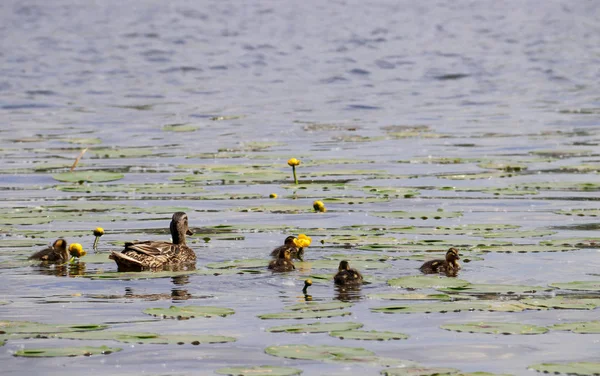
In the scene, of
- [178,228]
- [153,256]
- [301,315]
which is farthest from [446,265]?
[178,228]

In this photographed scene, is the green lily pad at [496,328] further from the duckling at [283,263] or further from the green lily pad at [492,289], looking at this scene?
the duckling at [283,263]

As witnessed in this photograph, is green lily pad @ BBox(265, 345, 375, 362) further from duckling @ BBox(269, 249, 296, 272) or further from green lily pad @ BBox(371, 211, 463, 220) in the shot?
green lily pad @ BBox(371, 211, 463, 220)

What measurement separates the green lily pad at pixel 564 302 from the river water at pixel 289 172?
17 cm

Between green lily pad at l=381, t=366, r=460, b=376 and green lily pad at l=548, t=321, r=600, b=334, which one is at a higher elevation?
green lily pad at l=548, t=321, r=600, b=334

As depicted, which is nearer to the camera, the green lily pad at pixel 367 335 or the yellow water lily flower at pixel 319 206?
the green lily pad at pixel 367 335

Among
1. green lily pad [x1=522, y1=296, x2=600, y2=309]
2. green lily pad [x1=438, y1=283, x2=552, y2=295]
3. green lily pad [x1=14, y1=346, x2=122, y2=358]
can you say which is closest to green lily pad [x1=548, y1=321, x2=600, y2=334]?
green lily pad [x1=522, y1=296, x2=600, y2=309]

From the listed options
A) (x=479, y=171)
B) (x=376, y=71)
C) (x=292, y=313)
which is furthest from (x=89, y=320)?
(x=376, y=71)

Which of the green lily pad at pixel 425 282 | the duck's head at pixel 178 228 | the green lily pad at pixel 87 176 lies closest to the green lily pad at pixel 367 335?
the green lily pad at pixel 425 282

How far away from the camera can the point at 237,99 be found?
105 ft

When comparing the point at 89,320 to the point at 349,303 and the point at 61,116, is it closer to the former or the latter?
the point at 349,303

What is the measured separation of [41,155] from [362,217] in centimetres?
793

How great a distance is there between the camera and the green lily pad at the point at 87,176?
55.9 ft

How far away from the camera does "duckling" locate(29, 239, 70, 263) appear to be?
11.6 metres

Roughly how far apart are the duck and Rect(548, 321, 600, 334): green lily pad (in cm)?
383
